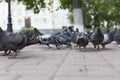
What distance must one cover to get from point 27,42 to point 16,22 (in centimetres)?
7596

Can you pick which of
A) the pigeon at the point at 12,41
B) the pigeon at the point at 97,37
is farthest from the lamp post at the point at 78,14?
the pigeon at the point at 12,41

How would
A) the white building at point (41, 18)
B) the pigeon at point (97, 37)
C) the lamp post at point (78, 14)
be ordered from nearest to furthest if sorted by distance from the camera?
the pigeon at point (97, 37), the lamp post at point (78, 14), the white building at point (41, 18)

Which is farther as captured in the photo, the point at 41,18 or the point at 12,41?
the point at 41,18

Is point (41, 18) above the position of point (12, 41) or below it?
below

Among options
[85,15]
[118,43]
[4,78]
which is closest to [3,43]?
[4,78]

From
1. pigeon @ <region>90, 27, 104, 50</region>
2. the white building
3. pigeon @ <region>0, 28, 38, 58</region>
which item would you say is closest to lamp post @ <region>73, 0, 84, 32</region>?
pigeon @ <region>90, 27, 104, 50</region>

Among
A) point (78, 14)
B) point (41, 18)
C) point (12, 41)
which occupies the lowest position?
point (41, 18)

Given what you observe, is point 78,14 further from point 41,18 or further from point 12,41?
point 41,18

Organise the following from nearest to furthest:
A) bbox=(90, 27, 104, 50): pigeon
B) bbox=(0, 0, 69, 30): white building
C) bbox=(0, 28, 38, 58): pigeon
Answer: bbox=(0, 28, 38, 58): pigeon, bbox=(90, 27, 104, 50): pigeon, bbox=(0, 0, 69, 30): white building

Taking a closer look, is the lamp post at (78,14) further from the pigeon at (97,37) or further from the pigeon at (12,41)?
the pigeon at (12,41)

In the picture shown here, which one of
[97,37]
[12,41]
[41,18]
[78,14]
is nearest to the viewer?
[12,41]

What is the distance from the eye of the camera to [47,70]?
1156 cm

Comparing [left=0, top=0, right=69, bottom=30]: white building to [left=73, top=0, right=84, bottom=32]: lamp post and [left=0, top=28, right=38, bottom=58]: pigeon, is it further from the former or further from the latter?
[left=0, top=28, right=38, bottom=58]: pigeon

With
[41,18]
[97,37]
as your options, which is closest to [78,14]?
[97,37]
